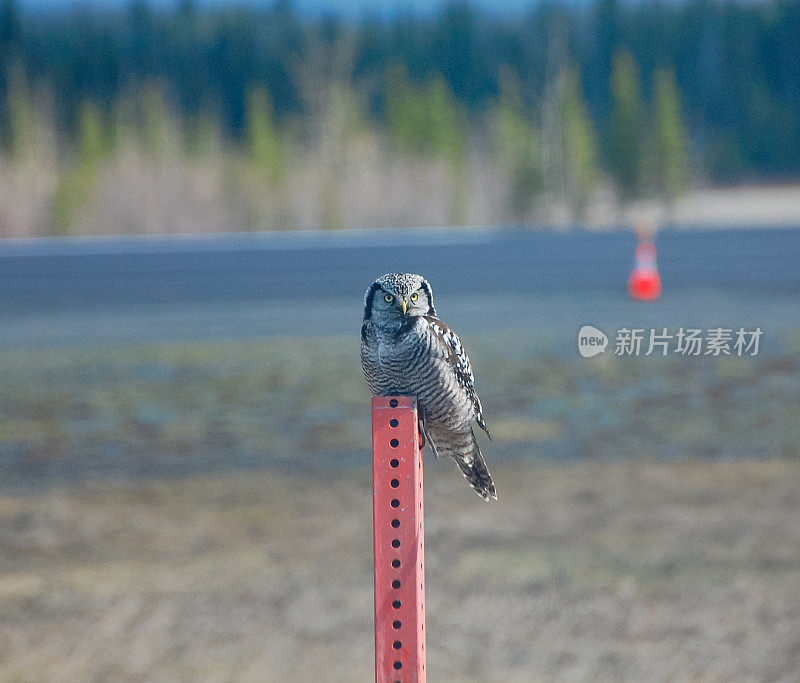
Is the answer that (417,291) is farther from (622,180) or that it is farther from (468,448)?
(622,180)

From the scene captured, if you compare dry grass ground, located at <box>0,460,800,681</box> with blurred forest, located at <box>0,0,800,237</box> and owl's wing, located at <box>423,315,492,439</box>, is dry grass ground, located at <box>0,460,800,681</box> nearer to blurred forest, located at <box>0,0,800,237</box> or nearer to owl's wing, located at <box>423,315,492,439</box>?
owl's wing, located at <box>423,315,492,439</box>

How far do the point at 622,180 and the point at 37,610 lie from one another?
1954 inches

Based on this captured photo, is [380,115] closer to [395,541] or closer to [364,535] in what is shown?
[364,535]

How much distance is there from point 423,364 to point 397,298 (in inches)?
14.6

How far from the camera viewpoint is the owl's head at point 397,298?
9.55 ft

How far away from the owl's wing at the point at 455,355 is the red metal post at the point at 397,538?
0.50 m

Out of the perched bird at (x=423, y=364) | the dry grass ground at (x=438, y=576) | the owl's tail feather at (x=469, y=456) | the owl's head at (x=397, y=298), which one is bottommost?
the dry grass ground at (x=438, y=576)

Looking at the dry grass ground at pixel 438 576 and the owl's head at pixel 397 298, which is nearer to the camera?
the owl's head at pixel 397 298

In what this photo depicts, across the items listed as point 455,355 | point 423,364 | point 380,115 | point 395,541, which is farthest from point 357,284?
point 380,115

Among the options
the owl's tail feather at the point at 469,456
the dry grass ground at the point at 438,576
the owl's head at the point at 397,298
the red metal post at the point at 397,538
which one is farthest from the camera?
the dry grass ground at the point at 438,576

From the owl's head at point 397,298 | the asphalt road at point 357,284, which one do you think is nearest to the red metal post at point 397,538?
the owl's head at point 397,298

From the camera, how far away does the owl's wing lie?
3.29 meters

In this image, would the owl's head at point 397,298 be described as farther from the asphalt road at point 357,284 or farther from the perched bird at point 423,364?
the asphalt road at point 357,284

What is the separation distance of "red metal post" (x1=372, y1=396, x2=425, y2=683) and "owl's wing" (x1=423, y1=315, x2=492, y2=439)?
504 mm
